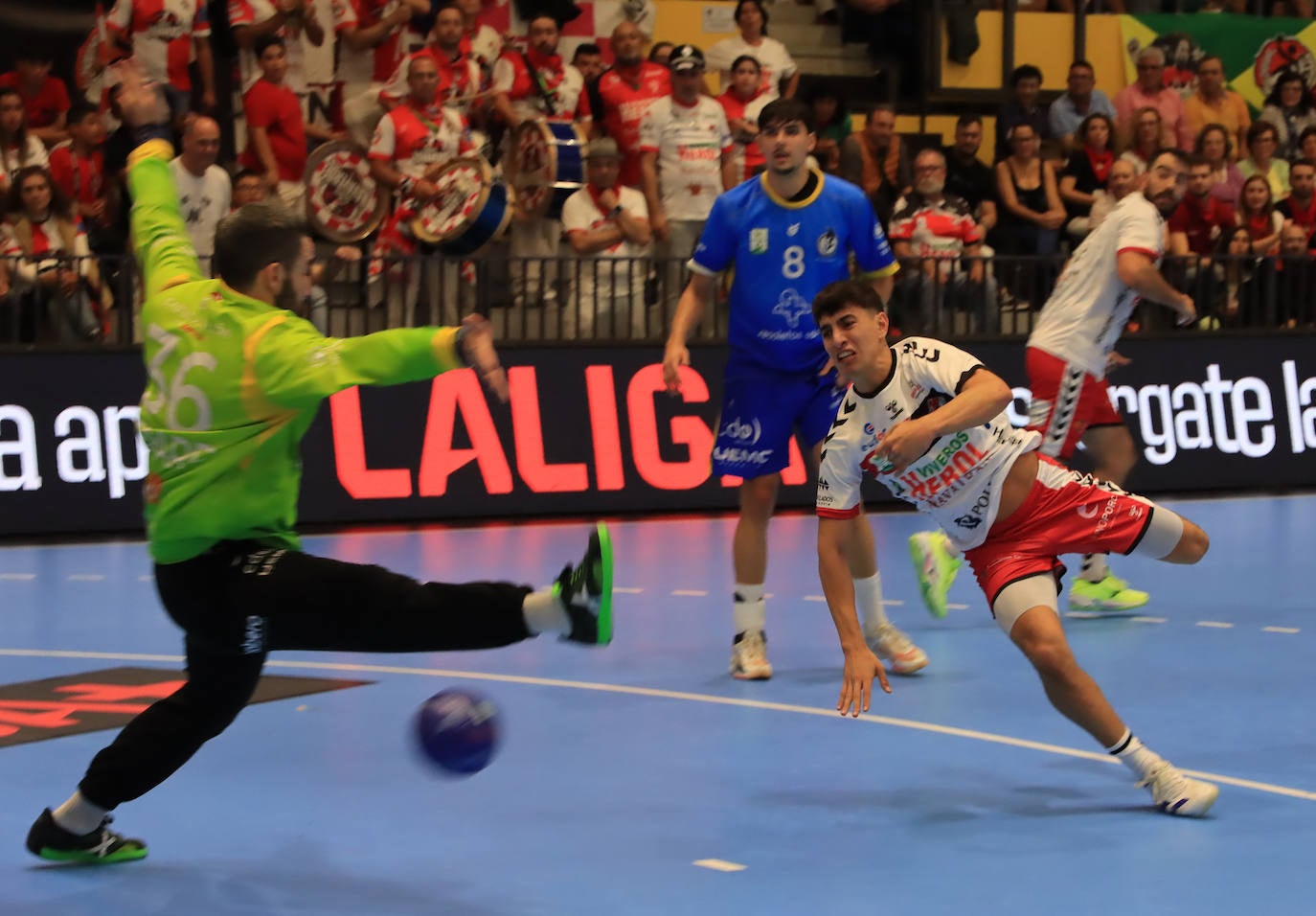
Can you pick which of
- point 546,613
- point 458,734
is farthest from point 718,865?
point 546,613

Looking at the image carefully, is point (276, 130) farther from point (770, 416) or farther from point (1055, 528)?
point (1055, 528)

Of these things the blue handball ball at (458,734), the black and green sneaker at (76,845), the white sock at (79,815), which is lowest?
the black and green sneaker at (76,845)

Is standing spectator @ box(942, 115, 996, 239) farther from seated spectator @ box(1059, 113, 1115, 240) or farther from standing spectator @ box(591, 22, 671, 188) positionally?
standing spectator @ box(591, 22, 671, 188)

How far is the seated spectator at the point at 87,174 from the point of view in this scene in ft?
42.2

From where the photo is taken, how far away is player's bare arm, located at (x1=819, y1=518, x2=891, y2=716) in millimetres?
5410

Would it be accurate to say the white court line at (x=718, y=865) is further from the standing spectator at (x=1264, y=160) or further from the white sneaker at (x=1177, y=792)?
the standing spectator at (x=1264, y=160)

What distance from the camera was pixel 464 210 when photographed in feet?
41.9

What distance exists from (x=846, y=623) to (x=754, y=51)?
10.5 meters

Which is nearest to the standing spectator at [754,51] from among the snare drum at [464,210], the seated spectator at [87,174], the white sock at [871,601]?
the snare drum at [464,210]

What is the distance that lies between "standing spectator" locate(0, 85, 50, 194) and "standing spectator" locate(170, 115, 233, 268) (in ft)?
3.42

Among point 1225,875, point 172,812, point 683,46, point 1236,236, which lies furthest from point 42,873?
point 1236,236

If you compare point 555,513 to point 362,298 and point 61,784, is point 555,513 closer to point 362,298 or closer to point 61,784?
point 362,298

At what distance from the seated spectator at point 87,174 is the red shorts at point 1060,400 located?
691 cm

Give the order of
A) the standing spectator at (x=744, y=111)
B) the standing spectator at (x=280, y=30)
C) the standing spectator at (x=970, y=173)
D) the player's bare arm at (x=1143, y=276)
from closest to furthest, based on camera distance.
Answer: the player's bare arm at (x=1143, y=276) → the standing spectator at (x=280, y=30) → the standing spectator at (x=744, y=111) → the standing spectator at (x=970, y=173)
